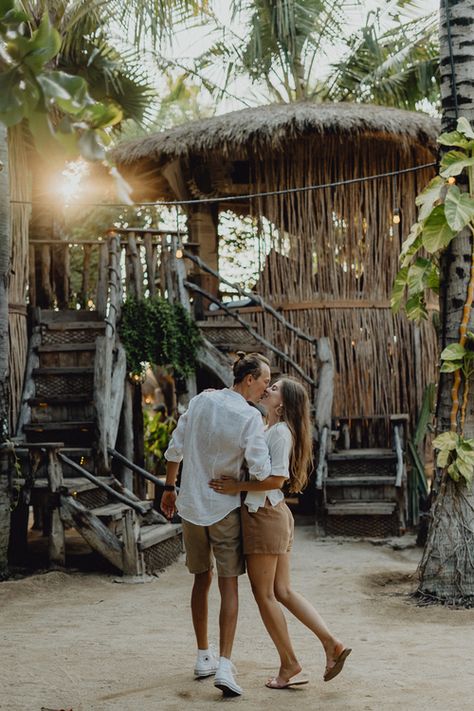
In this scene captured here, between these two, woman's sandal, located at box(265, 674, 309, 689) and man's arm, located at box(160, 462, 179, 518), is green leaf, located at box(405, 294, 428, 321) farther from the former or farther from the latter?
woman's sandal, located at box(265, 674, 309, 689)

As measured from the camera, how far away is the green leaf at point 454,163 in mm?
6500

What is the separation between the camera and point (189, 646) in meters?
5.37

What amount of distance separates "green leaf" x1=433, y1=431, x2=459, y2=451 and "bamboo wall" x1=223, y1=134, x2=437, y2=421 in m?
4.80

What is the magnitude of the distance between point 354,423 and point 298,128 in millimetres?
3746

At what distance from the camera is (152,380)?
75.6 feet

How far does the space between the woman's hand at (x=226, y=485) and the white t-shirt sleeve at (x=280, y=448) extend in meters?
0.18

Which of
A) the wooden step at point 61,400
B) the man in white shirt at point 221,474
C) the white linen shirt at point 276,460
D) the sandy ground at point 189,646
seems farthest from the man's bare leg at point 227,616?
the wooden step at point 61,400

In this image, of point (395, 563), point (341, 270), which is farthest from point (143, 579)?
point (341, 270)

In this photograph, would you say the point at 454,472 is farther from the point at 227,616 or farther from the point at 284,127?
the point at 284,127

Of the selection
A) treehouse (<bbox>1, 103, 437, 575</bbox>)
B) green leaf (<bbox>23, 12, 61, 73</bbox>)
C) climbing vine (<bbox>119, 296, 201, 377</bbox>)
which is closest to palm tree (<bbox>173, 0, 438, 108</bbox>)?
treehouse (<bbox>1, 103, 437, 575</bbox>)

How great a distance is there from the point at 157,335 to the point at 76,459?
177 cm

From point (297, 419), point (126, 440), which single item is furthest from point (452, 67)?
point (126, 440)

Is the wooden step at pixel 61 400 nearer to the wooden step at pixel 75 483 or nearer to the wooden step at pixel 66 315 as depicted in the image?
the wooden step at pixel 75 483

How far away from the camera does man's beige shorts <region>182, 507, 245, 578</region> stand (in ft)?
13.9
